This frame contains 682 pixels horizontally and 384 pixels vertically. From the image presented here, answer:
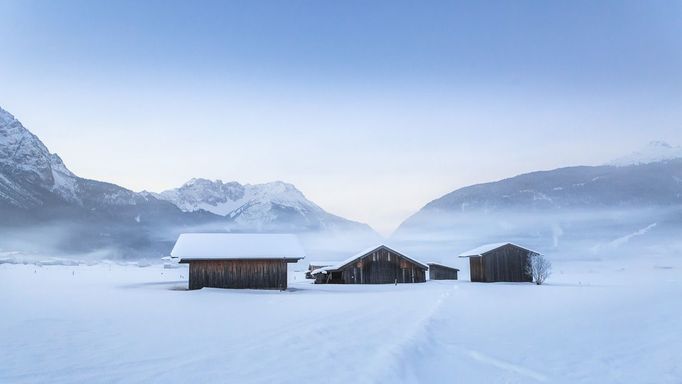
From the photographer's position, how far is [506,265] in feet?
203

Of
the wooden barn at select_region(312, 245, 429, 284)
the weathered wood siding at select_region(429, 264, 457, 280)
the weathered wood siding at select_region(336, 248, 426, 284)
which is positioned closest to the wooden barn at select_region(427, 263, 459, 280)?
the weathered wood siding at select_region(429, 264, 457, 280)

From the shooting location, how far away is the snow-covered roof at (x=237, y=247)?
131 feet

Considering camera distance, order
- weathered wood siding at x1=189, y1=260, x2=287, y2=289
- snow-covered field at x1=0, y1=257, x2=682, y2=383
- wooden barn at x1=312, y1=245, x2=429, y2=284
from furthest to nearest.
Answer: wooden barn at x1=312, y1=245, x2=429, y2=284 < weathered wood siding at x1=189, y1=260, x2=287, y2=289 < snow-covered field at x1=0, y1=257, x2=682, y2=383

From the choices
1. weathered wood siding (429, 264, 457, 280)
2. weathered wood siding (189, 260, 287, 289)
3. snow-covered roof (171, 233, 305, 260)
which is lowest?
weathered wood siding (429, 264, 457, 280)

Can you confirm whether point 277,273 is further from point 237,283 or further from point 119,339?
point 119,339

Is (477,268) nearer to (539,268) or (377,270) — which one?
(539,268)

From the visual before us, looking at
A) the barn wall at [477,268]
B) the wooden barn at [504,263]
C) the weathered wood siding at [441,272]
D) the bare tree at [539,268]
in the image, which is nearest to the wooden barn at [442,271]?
the weathered wood siding at [441,272]

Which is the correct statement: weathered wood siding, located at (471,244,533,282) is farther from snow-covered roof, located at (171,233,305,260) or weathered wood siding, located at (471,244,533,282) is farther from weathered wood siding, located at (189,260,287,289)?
weathered wood siding, located at (189,260,287,289)

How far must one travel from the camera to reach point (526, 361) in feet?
36.9

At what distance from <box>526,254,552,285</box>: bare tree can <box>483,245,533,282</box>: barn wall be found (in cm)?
91

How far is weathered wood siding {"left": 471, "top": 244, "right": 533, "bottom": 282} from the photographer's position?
6169 cm

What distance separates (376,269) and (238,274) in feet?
74.4

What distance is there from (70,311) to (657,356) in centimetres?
2207

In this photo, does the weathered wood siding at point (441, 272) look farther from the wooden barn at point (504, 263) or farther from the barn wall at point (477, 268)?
the wooden barn at point (504, 263)
